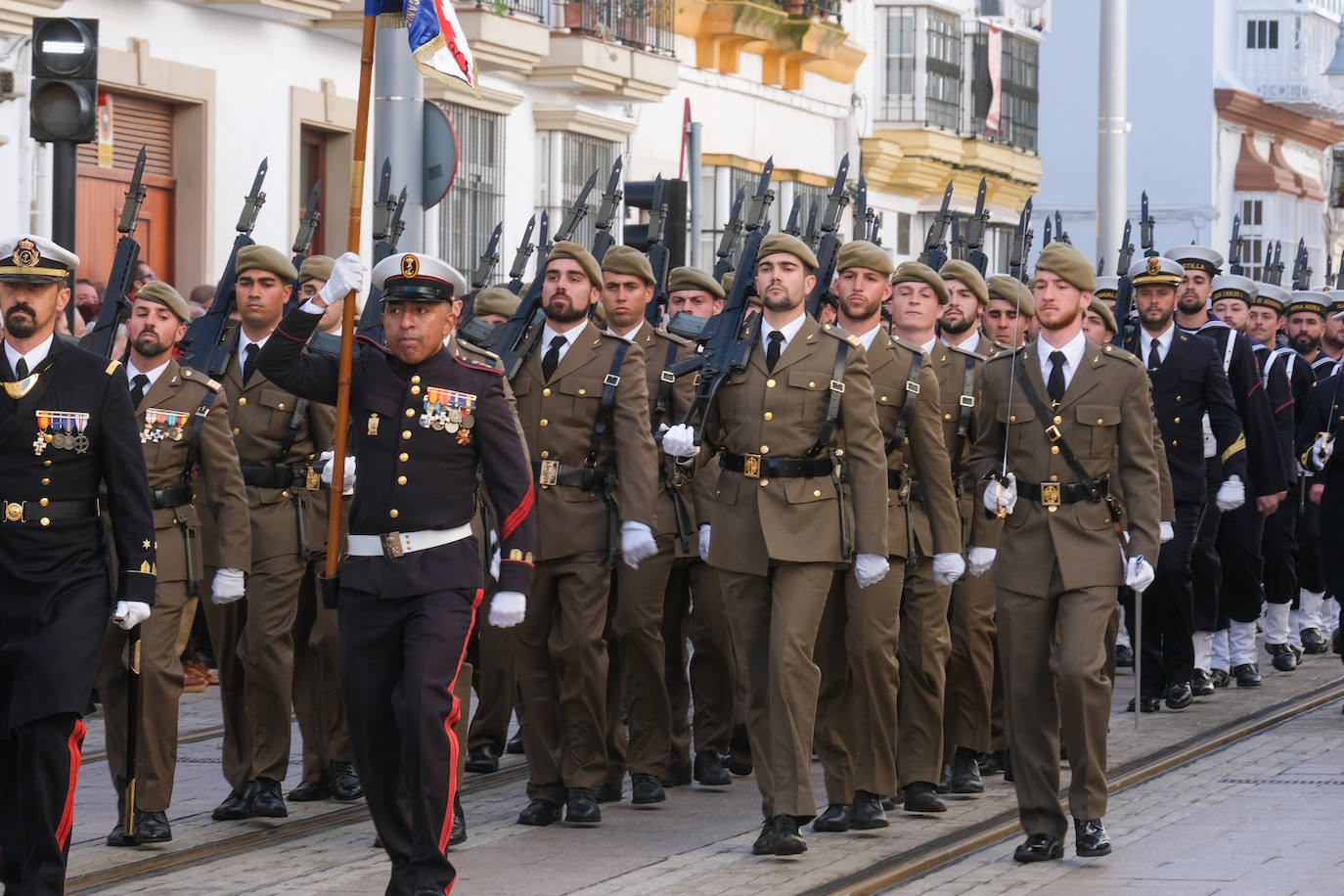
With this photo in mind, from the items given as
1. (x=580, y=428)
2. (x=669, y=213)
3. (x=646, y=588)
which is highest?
(x=669, y=213)

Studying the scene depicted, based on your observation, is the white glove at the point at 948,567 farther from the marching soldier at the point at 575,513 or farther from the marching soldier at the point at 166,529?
the marching soldier at the point at 166,529

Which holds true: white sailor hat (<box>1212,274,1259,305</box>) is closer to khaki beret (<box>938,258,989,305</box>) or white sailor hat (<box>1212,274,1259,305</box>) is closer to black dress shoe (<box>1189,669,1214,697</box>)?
black dress shoe (<box>1189,669,1214,697</box>)

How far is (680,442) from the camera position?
10.0m

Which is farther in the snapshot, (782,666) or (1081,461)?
(1081,461)

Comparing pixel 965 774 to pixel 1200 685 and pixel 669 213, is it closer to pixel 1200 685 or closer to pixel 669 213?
pixel 1200 685

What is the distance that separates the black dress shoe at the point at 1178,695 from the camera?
1425 cm

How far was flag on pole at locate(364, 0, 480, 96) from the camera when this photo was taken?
9.38 metres

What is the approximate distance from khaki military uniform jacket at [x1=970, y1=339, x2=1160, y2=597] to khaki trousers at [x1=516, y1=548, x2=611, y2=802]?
1548mm

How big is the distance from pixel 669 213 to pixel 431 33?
779 cm

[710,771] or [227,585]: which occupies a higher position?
[227,585]

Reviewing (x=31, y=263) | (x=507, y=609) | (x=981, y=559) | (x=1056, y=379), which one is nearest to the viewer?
(x=31, y=263)

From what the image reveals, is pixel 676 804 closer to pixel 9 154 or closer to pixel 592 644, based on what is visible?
pixel 592 644

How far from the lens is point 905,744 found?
425 inches

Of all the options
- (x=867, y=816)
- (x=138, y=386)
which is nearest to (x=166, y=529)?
(x=138, y=386)
